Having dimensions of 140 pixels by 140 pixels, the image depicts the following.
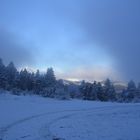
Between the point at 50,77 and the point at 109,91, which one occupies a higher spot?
the point at 50,77

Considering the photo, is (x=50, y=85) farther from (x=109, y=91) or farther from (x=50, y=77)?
(x=109, y=91)

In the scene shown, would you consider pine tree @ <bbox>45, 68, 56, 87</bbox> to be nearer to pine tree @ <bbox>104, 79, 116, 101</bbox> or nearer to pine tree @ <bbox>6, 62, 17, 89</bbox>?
pine tree @ <bbox>6, 62, 17, 89</bbox>

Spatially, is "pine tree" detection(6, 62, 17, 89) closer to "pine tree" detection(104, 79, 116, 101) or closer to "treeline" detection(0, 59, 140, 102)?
"treeline" detection(0, 59, 140, 102)

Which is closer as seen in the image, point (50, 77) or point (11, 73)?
point (11, 73)

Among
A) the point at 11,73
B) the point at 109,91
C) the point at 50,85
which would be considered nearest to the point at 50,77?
the point at 50,85

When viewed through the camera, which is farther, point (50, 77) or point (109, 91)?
point (50, 77)

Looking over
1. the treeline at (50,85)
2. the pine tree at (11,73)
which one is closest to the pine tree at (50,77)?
the treeline at (50,85)

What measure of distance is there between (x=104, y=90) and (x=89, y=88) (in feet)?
16.4

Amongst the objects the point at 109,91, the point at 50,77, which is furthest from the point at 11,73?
the point at 109,91

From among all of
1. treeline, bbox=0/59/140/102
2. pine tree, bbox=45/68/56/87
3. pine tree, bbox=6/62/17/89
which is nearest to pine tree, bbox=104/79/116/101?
treeline, bbox=0/59/140/102

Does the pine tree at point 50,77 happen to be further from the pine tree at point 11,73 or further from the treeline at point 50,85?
the pine tree at point 11,73

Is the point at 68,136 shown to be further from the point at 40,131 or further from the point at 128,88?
the point at 128,88

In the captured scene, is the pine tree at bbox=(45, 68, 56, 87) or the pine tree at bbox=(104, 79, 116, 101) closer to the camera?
the pine tree at bbox=(104, 79, 116, 101)

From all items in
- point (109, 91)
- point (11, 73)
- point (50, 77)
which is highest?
point (11, 73)
